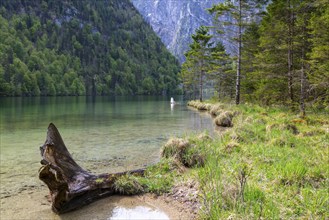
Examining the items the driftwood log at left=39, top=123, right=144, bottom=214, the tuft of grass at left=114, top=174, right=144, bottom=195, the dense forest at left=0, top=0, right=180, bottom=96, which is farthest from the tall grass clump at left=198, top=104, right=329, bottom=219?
the dense forest at left=0, top=0, right=180, bottom=96

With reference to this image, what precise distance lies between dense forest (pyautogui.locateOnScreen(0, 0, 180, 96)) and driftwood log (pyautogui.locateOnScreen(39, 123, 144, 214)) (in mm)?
97388

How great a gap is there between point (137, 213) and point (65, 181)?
178 cm

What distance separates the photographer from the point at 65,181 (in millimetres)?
6352

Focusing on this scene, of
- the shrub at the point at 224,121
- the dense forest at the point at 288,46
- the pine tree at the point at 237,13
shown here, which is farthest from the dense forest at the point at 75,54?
the shrub at the point at 224,121

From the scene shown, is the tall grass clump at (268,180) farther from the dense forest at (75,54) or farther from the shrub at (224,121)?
the dense forest at (75,54)

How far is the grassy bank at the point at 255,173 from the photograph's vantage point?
15.3 ft

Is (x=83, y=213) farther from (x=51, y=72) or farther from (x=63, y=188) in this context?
(x=51, y=72)

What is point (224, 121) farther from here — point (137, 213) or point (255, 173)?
point (137, 213)

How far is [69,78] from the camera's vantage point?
12794 cm

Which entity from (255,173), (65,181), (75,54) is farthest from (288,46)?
(75,54)

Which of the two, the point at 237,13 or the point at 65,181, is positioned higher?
the point at 237,13

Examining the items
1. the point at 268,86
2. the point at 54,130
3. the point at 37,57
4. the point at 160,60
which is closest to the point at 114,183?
the point at 54,130

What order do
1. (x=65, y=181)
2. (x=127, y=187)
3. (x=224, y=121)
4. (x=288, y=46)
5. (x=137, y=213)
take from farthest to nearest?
(x=224, y=121), (x=288, y=46), (x=127, y=187), (x=65, y=181), (x=137, y=213)

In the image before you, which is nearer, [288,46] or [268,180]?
[268,180]
